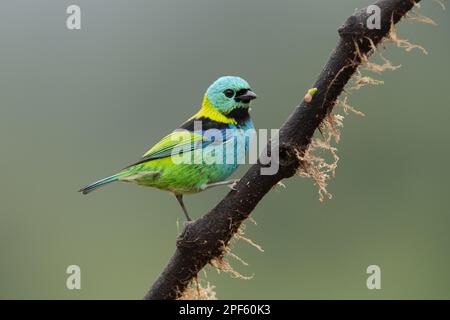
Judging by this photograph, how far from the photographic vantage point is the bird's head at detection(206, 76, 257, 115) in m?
4.67

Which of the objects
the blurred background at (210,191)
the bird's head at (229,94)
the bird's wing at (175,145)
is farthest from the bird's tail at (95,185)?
the blurred background at (210,191)

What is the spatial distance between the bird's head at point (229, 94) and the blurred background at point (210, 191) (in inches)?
213

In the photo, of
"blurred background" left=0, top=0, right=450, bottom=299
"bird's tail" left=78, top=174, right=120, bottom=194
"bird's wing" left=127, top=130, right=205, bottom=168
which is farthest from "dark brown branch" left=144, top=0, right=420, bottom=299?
"blurred background" left=0, top=0, right=450, bottom=299

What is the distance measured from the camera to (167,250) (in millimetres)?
11312

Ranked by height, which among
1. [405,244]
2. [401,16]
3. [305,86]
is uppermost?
[305,86]

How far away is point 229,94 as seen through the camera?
4.70m

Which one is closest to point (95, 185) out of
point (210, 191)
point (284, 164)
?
point (284, 164)

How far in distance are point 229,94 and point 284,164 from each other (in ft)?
4.55

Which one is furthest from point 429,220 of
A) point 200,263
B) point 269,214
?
point 200,263

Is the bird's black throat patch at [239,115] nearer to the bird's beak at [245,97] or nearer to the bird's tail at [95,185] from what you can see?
the bird's beak at [245,97]

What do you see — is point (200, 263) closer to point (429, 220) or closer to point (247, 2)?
point (429, 220)

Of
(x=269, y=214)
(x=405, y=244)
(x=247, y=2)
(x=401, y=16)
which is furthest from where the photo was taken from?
(x=247, y=2)

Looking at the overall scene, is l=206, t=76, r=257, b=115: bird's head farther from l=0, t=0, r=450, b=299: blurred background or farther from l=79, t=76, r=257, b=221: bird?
l=0, t=0, r=450, b=299: blurred background

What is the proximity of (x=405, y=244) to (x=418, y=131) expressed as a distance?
182 cm
